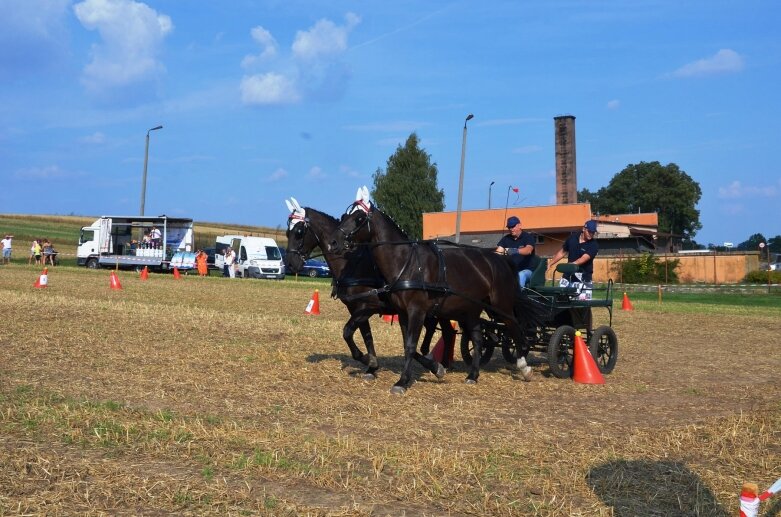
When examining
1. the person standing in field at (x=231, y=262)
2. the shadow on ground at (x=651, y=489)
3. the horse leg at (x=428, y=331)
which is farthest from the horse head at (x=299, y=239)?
the person standing in field at (x=231, y=262)

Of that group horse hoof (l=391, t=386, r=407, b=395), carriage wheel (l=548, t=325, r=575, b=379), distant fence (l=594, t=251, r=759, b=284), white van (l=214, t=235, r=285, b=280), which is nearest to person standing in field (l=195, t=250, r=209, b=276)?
white van (l=214, t=235, r=285, b=280)

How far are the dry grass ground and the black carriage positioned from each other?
36cm

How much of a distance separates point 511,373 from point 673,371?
8.12ft

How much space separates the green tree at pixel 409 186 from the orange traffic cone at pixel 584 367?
6642 cm

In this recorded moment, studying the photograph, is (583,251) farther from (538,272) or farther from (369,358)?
(369,358)

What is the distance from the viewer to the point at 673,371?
12.5 meters

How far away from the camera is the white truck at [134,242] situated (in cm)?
4669

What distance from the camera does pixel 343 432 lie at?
7.52 m

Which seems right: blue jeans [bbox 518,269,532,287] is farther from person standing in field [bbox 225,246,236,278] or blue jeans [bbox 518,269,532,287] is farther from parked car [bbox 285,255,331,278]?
parked car [bbox 285,255,331,278]

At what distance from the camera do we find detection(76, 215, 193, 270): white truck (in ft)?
153

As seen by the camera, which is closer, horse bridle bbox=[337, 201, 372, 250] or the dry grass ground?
the dry grass ground

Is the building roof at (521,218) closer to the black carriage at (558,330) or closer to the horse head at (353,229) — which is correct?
the black carriage at (558,330)

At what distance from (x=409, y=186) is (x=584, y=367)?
226ft

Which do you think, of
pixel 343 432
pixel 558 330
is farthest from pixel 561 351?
pixel 343 432
